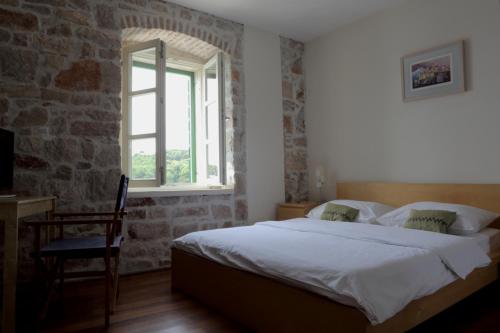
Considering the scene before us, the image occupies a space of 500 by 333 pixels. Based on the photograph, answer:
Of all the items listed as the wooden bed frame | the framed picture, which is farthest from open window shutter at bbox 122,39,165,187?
the framed picture

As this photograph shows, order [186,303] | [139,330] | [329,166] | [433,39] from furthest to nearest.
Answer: [329,166] → [433,39] → [186,303] → [139,330]

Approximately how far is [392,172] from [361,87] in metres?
1.07

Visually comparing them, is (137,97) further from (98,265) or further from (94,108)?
(98,265)

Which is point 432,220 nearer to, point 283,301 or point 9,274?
point 283,301

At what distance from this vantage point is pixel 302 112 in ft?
15.4

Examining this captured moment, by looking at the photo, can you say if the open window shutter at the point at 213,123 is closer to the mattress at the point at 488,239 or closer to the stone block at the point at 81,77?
the stone block at the point at 81,77

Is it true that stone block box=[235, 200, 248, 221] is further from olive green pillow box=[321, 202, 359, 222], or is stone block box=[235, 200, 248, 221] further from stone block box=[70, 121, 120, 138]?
stone block box=[70, 121, 120, 138]

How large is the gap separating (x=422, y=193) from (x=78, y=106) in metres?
3.35

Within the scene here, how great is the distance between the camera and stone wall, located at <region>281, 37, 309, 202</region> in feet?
14.8

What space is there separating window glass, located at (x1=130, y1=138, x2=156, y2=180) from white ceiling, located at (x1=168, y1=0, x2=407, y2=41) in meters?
1.53

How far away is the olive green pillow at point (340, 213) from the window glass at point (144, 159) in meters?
1.83

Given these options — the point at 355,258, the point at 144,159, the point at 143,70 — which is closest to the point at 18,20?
the point at 143,70

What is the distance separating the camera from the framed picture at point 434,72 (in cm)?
314

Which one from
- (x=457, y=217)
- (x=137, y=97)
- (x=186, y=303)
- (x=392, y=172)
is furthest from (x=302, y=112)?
(x=186, y=303)
